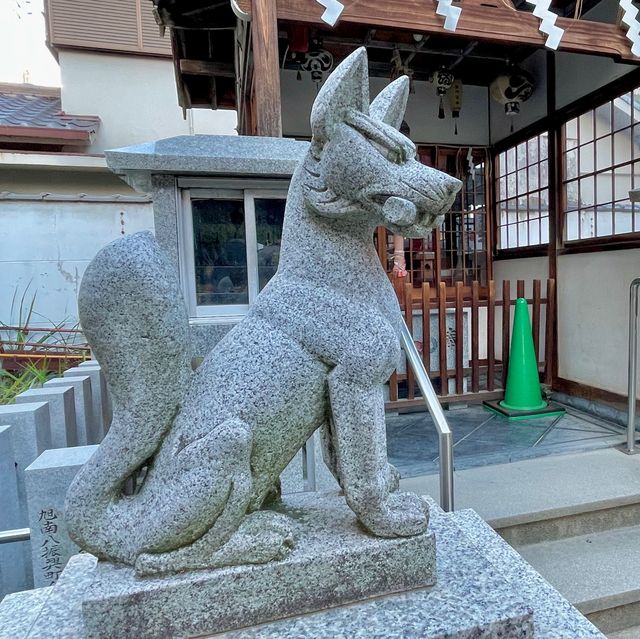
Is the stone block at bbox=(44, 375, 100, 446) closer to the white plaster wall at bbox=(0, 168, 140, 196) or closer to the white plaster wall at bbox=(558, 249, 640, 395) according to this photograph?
the white plaster wall at bbox=(0, 168, 140, 196)

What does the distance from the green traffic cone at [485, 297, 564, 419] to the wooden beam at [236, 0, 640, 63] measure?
2.18 m

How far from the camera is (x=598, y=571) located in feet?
7.20

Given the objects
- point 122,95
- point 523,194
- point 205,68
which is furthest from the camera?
point 122,95

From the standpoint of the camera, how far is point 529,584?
1401mm

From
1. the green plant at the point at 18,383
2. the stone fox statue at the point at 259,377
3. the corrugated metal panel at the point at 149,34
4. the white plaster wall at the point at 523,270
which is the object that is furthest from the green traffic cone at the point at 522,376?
the corrugated metal panel at the point at 149,34

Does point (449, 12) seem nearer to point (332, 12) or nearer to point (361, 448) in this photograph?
point (332, 12)

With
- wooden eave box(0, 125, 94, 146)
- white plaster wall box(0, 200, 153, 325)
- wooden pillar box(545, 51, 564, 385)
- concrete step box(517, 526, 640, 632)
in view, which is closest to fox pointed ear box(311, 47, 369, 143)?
concrete step box(517, 526, 640, 632)

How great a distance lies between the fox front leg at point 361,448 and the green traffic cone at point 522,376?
3473 mm

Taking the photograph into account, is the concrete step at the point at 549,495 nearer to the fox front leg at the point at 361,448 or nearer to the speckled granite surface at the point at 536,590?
the speckled granite surface at the point at 536,590

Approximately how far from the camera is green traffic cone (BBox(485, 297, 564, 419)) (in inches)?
171

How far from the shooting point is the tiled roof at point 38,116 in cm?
610

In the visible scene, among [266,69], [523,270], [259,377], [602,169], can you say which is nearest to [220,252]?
[266,69]

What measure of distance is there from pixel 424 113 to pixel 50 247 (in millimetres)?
5247

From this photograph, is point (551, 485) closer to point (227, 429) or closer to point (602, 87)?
point (227, 429)
